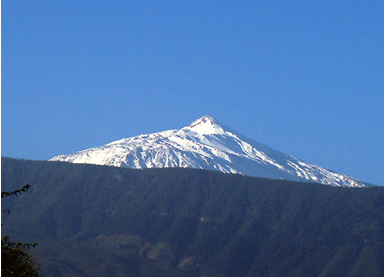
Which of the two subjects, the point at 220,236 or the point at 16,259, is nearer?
the point at 16,259

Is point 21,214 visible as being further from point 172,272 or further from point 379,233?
point 379,233

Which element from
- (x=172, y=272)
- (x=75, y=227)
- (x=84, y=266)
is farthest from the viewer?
(x=75, y=227)

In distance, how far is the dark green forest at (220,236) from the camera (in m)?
152

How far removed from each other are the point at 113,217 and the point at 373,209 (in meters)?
71.7

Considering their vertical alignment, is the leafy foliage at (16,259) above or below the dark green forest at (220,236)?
below

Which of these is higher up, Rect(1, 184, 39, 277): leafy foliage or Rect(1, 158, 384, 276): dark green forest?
Rect(1, 158, 384, 276): dark green forest

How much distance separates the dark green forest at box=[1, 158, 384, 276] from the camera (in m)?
152

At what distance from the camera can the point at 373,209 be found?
17888 cm

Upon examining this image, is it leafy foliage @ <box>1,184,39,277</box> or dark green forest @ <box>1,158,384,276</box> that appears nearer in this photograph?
leafy foliage @ <box>1,184,39,277</box>

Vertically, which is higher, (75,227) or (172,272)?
(75,227)

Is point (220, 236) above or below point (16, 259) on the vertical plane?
above

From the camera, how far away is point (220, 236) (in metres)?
177

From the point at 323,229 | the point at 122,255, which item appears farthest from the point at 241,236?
the point at 122,255

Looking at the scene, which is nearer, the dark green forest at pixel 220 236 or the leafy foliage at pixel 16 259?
the leafy foliage at pixel 16 259
